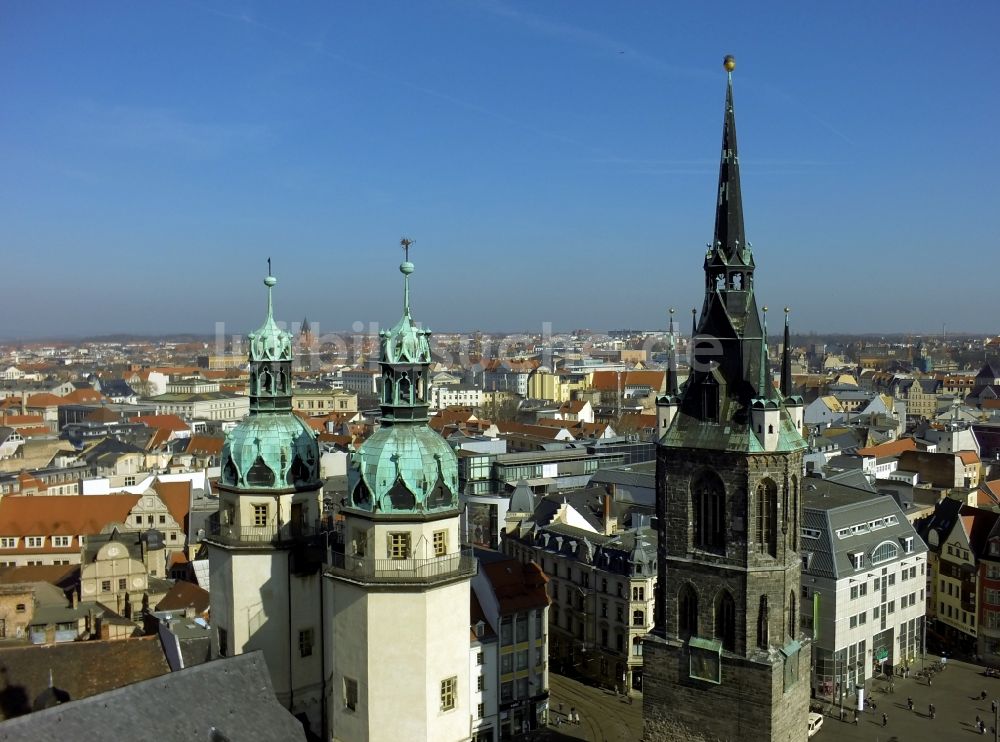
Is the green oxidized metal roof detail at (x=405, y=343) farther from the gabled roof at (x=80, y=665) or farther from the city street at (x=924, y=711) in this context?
the city street at (x=924, y=711)

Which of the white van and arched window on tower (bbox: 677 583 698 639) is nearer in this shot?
arched window on tower (bbox: 677 583 698 639)

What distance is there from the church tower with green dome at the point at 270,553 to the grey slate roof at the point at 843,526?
35.4 m

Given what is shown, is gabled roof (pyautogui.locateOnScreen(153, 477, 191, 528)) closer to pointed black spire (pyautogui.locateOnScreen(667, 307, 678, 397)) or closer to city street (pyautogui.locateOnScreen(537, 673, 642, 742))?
city street (pyautogui.locateOnScreen(537, 673, 642, 742))

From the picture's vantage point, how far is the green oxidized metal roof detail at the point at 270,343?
146ft

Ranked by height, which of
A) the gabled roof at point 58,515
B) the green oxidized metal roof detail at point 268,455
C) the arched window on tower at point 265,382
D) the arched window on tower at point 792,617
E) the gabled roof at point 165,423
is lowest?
the gabled roof at point 58,515

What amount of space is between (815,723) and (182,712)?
45.4m

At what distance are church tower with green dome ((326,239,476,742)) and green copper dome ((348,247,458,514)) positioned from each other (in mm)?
39

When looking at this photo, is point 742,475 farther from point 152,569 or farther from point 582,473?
point 582,473

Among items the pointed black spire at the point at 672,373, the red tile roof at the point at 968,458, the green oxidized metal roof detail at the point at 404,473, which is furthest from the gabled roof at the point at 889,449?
the green oxidized metal roof detail at the point at 404,473

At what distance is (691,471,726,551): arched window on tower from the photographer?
38.7 m

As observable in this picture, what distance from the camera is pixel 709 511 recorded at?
128 ft

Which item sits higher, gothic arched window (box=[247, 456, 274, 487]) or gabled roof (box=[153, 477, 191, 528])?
gothic arched window (box=[247, 456, 274, 487])

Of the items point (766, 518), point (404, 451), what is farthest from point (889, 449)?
point (404, 451)

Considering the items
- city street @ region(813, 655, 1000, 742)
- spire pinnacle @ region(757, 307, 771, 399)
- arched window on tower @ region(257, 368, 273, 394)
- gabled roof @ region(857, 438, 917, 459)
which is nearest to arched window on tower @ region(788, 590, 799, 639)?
spire pinnacle @ region(757, 307, 771, 399)
